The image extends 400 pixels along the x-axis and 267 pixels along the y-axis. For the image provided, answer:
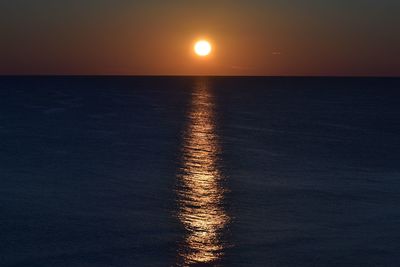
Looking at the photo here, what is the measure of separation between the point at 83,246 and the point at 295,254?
9.26 metres

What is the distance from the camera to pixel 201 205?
138ft

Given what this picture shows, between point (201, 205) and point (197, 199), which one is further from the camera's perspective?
point (197, 199)

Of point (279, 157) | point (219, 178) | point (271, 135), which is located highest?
point (271, 135)

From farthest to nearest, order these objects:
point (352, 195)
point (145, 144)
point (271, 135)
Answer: point (271, 135), point (145, 144), point (352, 195)

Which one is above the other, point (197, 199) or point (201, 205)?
point (197, 199)

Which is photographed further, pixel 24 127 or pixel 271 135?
pixel 24 127

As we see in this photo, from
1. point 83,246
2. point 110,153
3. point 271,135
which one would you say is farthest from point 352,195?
point 271,135

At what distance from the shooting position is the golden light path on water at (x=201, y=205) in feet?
109

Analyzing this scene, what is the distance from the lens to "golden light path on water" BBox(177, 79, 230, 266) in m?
33.4

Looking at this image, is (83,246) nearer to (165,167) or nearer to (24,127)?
(165,167)

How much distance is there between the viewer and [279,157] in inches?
2544

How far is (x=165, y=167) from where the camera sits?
56.9 metres

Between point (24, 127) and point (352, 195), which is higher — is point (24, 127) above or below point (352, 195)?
above

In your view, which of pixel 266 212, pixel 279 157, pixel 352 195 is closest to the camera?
pixel 266 212
